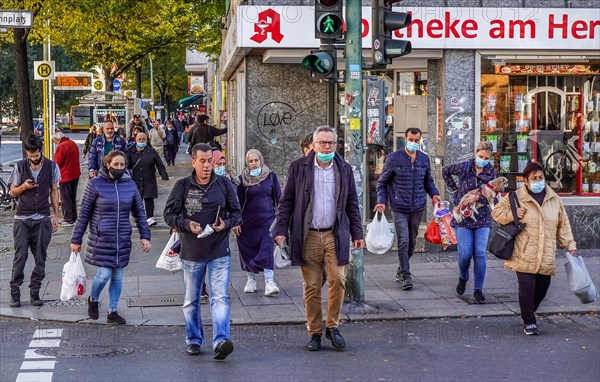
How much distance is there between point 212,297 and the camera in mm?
8305

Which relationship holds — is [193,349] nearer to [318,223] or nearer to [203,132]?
[318,223]

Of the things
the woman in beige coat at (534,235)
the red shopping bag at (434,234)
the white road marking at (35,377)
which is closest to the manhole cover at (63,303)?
the white road marking at (35,377)

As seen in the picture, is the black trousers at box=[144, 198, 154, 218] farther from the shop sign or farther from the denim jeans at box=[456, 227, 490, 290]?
the denim jeans at box=[456, 227, 490, 290]

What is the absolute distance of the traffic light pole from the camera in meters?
10.3

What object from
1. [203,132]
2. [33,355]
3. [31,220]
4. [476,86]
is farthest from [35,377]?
[203,132]

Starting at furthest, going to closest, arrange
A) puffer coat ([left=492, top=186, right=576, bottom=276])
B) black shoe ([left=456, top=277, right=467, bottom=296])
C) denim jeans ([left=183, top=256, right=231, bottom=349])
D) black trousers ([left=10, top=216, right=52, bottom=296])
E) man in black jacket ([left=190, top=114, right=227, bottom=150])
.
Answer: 1. man in black jacket ([left=190, top=114, right=227, bottom=150])
2. black shoe ([left=456, top=277, right=467, bottom=296])
3. black trousers ([left=10, top=216, right=52, bottom=296])
4. puffer coat ([left=492, top=186, right=576, bottom=276])
5. denim jeans ([left=183, top=256, right=231, bottom=349])

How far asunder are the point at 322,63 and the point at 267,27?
420 cm

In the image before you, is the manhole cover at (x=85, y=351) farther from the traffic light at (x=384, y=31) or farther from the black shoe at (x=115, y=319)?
the traffic light at (x=384, y=31)

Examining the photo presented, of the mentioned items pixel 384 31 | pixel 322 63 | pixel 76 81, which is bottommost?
pixel 322 63

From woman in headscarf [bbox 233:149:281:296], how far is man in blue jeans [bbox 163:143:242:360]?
8.04 feet

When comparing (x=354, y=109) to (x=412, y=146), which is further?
(x=412, y=146)

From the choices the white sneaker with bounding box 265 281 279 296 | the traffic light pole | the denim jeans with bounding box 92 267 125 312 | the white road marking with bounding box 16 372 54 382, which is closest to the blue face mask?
the traffic light pole

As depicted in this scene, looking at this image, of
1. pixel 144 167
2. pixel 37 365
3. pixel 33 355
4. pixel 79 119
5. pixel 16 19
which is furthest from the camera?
pixel 79 119

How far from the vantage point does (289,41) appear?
14.2m
